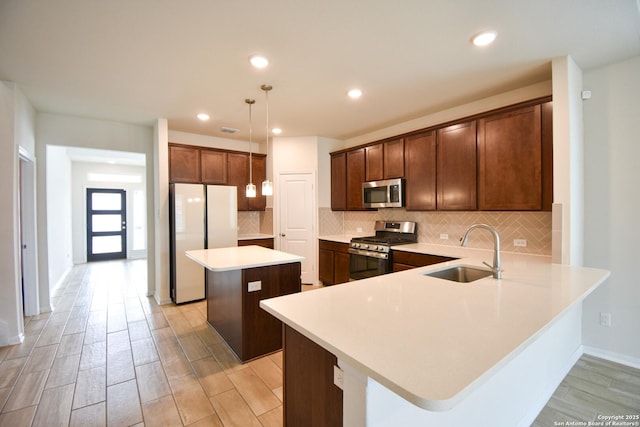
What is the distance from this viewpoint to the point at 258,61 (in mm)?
2480

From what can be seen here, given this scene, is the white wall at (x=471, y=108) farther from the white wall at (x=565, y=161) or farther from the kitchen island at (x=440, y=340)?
the kitchen island at (x=440, y=340)

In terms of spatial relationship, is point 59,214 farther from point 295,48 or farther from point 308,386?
point 308,386

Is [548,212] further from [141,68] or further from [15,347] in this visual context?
[15,347]

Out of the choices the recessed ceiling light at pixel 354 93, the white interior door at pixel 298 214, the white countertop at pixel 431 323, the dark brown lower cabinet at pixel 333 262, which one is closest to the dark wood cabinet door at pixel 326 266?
the dark brown lower cabinet at pixel 333 262

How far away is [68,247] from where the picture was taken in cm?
670

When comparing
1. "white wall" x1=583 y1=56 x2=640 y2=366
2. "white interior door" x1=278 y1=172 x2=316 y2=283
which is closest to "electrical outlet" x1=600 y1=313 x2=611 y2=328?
"white wall" x1=583 y1=56 x2=640 y2=366

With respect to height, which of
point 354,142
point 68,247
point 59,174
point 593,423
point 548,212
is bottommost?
point 593,423

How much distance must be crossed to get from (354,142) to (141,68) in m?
3.50

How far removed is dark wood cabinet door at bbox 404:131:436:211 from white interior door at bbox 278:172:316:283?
1736 millimetres

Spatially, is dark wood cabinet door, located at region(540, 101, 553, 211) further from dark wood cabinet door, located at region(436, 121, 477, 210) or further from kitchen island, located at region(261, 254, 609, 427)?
kitchen island, located at region(261, 254, 609, 427)

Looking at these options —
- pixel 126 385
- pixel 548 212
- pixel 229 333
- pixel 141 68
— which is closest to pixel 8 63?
pixel 141 68

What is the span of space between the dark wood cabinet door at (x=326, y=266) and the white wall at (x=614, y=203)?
10.0 ft

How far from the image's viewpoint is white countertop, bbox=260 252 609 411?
80 cm

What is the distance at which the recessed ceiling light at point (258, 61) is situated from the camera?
2.43m
